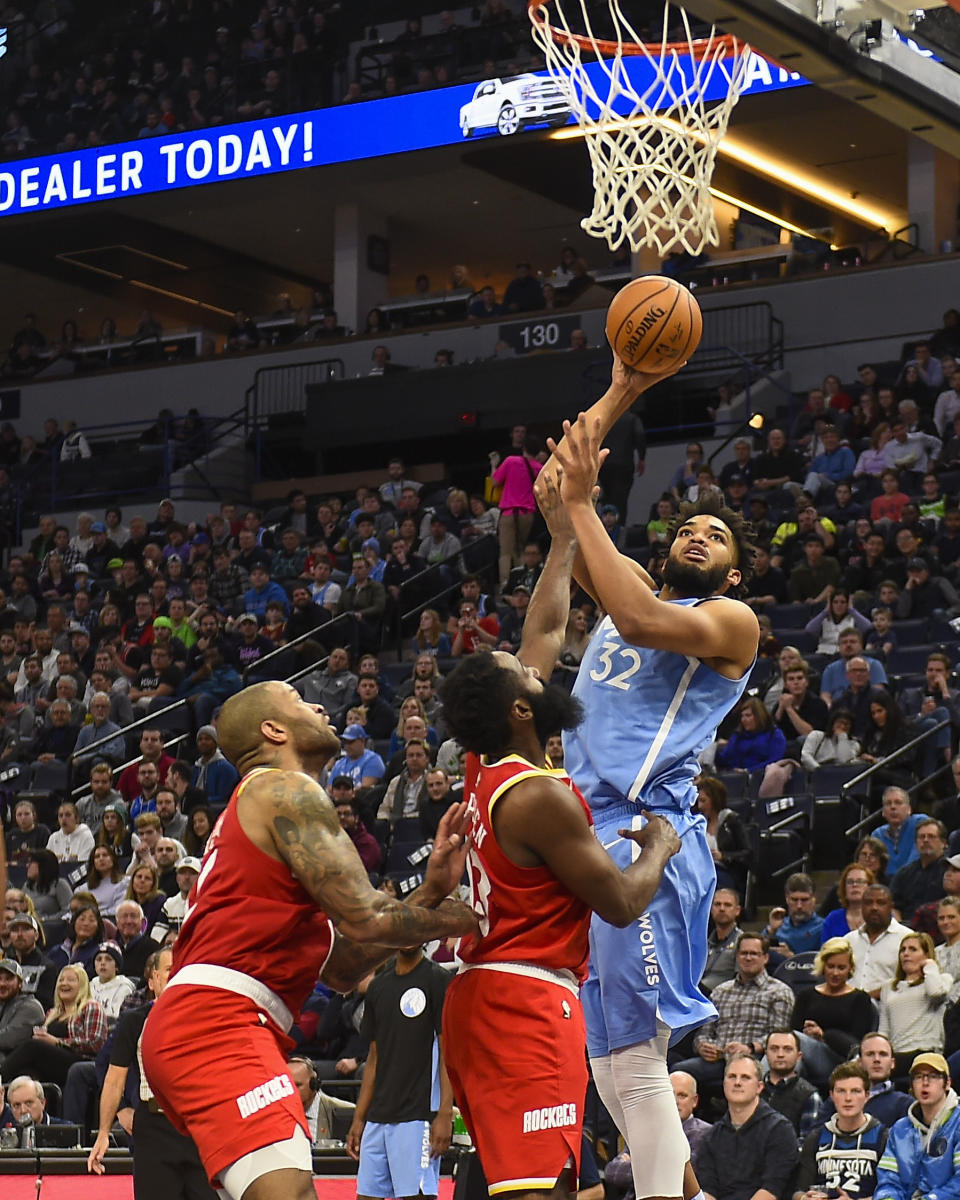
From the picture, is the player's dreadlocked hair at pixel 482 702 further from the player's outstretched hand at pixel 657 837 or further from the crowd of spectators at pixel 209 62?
the crowd of spectators at pixel 209 62

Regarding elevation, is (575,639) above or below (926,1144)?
above

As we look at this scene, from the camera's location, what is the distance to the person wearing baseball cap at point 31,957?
1289 cm

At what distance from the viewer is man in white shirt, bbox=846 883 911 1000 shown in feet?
34.0

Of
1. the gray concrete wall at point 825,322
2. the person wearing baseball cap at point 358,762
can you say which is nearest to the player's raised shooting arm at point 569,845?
the person wearing baseball cap at point 358,762

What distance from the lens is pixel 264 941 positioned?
4.51m

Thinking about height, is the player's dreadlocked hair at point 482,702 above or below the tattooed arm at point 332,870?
above

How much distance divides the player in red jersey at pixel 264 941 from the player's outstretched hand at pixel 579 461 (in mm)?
950

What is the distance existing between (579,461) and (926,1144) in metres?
4.96

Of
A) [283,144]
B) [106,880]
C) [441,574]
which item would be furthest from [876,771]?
[283,144]

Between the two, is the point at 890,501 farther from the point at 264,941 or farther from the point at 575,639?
the point at 264,941

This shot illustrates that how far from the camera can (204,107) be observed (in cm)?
2645

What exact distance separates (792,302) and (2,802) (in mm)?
10852

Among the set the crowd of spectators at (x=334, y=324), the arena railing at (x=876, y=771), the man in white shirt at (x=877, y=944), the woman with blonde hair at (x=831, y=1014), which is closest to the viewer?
the woman with blonde hair at (x=831, y=1014)

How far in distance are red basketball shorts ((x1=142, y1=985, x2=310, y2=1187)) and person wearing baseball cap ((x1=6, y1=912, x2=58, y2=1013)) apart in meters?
8.76
